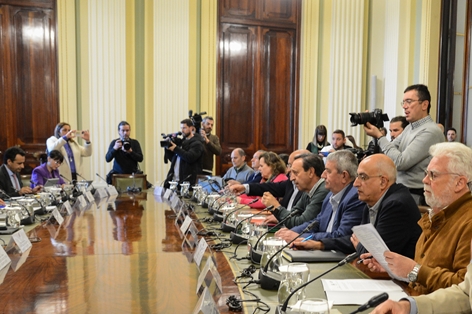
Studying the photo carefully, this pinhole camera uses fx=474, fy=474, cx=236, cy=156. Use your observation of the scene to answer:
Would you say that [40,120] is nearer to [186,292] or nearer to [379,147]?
[379,147]

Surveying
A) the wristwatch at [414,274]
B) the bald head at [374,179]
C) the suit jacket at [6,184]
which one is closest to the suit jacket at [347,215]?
the bald head at [374,179]

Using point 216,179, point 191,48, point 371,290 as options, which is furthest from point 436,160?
point 191,48

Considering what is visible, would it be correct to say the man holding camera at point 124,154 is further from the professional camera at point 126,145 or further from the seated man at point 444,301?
the seated man at point 444,301

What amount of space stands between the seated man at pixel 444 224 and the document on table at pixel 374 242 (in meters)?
0.03

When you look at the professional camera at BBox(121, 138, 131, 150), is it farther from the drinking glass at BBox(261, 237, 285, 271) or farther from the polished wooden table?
the drinking glass at BBox(261, 237, 285, 271)

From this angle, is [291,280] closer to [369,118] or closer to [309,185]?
[309,185]

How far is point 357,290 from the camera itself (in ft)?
4.99

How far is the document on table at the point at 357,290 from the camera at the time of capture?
4.73 feet

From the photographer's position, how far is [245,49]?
7.31 metres

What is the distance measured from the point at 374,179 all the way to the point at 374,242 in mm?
538

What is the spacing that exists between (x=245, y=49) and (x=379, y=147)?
4.46 meters

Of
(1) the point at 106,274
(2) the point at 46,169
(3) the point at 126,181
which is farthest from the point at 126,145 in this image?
(1) the point at 106,274

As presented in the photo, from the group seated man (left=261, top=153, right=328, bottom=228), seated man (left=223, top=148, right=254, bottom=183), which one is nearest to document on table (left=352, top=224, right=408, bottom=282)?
seated man (left=261, top=153, right=328, bottom=228)

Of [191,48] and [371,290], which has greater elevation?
[191,48]
